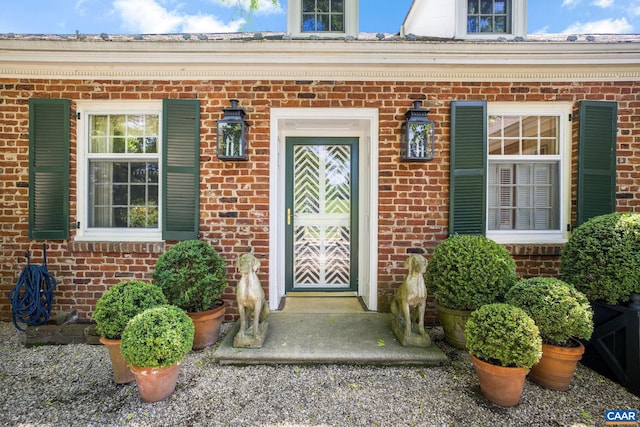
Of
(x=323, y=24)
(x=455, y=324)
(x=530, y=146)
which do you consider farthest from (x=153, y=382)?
(x=530, y=146)

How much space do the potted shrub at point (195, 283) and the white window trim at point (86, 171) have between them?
0.76 m

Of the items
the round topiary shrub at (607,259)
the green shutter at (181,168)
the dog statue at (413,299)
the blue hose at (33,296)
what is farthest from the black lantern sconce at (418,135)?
the blue hose at (33,296)

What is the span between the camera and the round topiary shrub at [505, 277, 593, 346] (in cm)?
230

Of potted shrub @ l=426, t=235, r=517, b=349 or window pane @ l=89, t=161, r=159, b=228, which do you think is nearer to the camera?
potted shrub @ l=426, t=235, r=517, b=349

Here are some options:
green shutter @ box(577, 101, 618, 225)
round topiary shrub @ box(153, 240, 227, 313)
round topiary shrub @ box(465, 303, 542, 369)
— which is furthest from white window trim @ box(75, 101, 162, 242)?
green shutter @ box(577, 101, 618, 225)

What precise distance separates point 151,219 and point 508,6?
203 inches

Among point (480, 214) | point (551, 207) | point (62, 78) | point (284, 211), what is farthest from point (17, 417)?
point (551, 207)

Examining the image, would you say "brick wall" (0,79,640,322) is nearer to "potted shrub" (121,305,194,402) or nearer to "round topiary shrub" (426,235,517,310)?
"round topiary shrub" (426,235,517,310)

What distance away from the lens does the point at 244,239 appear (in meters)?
3.54

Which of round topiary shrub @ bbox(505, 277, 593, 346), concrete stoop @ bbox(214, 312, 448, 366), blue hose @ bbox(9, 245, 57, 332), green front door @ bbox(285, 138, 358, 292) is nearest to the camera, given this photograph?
round topiary shrub @ bbox(505, 277, 593, 346)

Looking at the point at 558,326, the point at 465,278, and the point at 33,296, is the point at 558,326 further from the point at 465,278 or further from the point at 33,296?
the point at 33,296

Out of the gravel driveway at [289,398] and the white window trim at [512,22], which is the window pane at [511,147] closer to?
the white window trim at [512,22]

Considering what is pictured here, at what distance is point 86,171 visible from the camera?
3.59m

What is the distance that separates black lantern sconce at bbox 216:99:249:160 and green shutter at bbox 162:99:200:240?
1.14 feet
